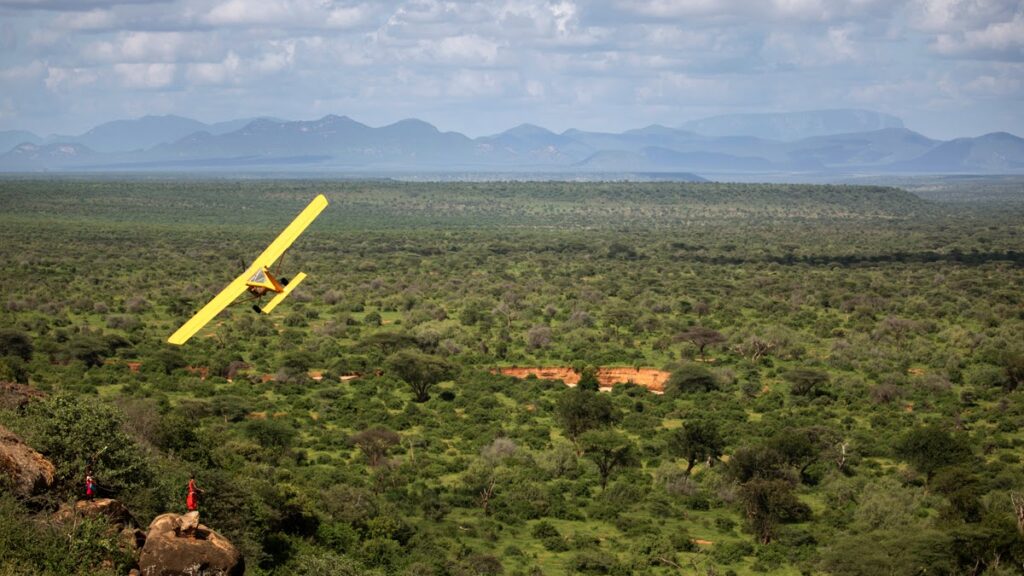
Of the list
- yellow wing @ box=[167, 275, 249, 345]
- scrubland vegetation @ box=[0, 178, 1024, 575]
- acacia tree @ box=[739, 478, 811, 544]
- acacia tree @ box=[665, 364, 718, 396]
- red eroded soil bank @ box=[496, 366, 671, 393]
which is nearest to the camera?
yellow wing @ box=[167, 275, 249, 345]

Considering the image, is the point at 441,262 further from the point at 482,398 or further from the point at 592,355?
the point at 482,398

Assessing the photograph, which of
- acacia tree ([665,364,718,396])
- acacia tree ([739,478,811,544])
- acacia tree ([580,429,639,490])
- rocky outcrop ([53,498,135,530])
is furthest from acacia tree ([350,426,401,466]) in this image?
rocky outcrop ([53,498,135,530])

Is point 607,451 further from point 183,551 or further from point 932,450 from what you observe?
point 183,551

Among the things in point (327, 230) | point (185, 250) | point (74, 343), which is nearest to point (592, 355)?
point (74, 343)

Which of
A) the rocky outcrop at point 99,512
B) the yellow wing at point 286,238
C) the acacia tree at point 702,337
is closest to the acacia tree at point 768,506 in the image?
the yellow wing at point 286,238

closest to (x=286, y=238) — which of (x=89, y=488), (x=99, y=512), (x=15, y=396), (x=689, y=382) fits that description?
(x=89, y=488)

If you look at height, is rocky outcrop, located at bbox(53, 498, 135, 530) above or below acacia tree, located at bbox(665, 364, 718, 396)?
above

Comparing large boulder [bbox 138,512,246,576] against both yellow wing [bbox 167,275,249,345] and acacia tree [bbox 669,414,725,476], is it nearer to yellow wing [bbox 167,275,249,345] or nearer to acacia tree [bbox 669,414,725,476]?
yellow wing [bbox 167,275,249,345]
